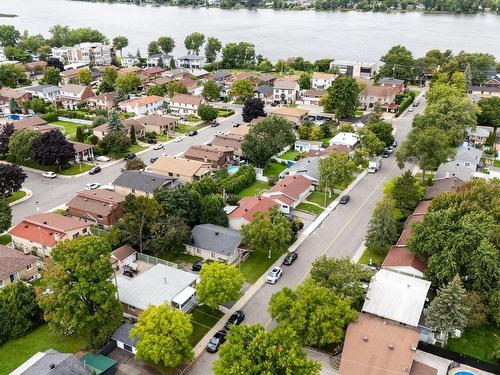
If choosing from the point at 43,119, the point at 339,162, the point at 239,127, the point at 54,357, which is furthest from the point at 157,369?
the point at 43,119

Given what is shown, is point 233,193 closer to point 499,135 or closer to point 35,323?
point 35,323

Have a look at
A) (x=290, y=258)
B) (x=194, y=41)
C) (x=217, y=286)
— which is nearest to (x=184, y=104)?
(x=290, y=258)

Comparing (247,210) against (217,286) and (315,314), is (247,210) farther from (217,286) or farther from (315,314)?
(315,314)

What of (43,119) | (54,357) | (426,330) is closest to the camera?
(54,357)

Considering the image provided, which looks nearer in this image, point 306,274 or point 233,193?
point 306,274

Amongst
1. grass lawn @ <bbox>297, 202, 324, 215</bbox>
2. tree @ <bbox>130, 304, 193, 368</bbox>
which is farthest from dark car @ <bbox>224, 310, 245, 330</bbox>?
grass lawn @ <bbox>297, 202, 324, 215</bbox>

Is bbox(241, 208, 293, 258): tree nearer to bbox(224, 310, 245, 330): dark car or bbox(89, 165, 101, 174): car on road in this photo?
bbox(224, 310, 245, 330): dark car
